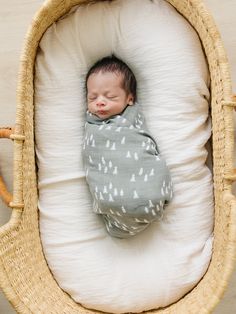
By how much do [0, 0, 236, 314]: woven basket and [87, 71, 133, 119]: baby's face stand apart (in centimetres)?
17

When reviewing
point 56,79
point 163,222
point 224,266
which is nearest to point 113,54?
point 56,79

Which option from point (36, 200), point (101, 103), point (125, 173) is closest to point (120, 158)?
point (125, 173)

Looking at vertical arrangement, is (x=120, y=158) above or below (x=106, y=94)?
below

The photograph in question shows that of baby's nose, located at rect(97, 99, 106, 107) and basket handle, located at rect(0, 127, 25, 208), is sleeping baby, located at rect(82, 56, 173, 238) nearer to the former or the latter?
baby's nose, located at rect(97, 99, 106, 107)

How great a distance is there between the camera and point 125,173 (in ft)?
4.03

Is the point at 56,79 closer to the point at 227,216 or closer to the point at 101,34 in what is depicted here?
the point at 101,34

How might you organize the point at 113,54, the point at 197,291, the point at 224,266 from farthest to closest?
the point at 113,54 → the point at 197,291 → the point at 224,266

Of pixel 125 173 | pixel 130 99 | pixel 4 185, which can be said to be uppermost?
pixel 130 99

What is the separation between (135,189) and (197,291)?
0.31 meters

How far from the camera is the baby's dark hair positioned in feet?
4.21

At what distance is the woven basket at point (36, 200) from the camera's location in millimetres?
1168

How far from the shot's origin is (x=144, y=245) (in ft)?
4.25

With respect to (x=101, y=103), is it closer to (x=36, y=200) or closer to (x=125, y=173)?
(x=125, y=173)

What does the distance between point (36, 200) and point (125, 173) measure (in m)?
0.27
